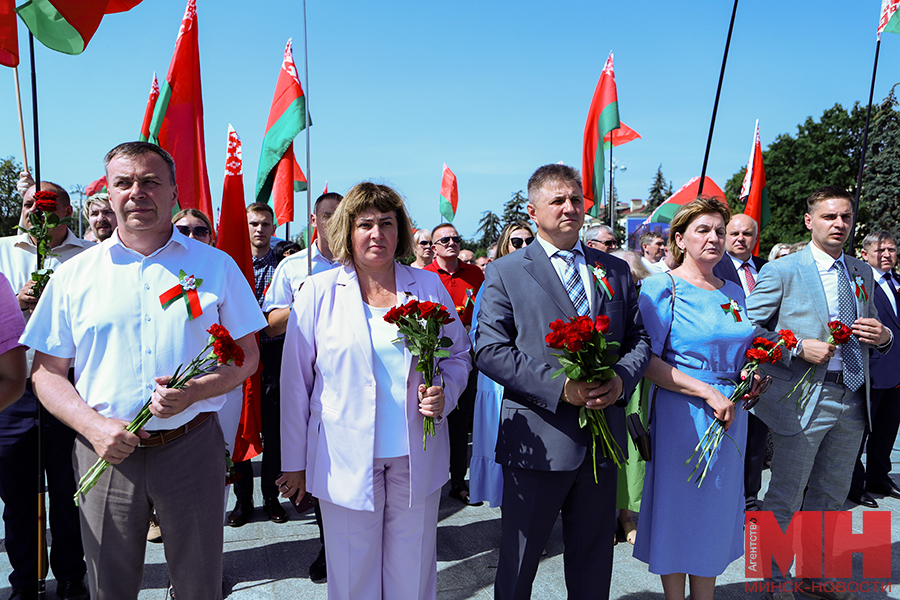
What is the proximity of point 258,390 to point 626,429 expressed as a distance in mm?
3118

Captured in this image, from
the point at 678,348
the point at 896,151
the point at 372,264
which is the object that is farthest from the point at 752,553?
the point at 896,151

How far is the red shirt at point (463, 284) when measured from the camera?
5958mm

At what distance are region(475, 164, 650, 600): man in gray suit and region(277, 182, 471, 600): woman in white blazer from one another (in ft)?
1.15

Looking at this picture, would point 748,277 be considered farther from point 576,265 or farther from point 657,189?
point 657,189

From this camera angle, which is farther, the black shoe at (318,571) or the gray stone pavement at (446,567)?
the black shoe at (318,571)

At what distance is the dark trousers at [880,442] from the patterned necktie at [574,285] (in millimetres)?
4421

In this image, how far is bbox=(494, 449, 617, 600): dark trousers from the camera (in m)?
2.85

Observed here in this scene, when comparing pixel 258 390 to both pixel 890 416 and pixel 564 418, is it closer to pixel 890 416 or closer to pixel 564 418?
pixel 564 418

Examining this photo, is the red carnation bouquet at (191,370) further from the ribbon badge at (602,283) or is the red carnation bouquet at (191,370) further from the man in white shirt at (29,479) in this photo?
the ribbon badge at (602,283)

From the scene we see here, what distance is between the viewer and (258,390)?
4.91m

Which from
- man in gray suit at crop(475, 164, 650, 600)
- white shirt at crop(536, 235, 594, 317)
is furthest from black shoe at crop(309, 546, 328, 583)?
white shirt at crop(536, 235, 594, 317)

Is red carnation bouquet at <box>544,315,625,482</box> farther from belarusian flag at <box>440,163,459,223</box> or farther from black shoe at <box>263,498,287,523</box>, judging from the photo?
belarusian flag at <box>440,163,459,223</box>

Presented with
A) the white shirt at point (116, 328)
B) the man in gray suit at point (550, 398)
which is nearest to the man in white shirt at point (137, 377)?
the white shirt at point (116, 328)

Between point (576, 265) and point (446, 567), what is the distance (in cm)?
237
